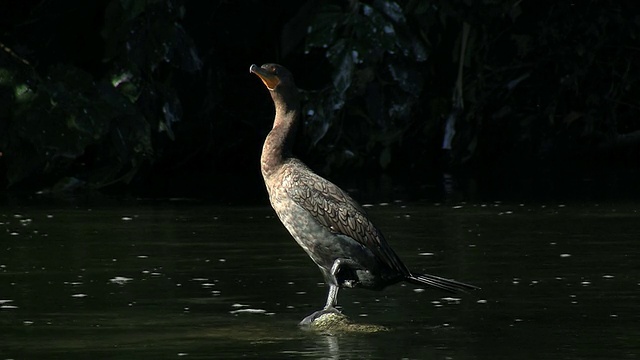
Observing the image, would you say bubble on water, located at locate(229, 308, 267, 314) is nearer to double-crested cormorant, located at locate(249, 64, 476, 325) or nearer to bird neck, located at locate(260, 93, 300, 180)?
double-crested cormorant, located at locate(249, 64, 476, 325)

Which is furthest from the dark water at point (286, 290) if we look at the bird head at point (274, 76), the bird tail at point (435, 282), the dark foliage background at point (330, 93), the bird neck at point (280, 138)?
the dark foliage background at point (330, 93)

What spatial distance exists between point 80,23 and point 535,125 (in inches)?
366

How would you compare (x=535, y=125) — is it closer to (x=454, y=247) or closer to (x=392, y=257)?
(x=454, y=247)

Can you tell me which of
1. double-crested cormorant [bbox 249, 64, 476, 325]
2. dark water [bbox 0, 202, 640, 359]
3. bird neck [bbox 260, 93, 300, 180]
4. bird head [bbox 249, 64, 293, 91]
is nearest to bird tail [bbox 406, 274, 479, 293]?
double-crested cormorant [bbox 249, 64, 476, 325]

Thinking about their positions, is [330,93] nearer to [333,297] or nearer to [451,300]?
[451,300]

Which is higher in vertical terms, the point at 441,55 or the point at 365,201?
the point at 441,55

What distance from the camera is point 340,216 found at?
1034 cm

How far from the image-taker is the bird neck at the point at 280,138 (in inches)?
424

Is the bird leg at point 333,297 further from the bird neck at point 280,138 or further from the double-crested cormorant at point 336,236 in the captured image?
the bird neck at point 280,138

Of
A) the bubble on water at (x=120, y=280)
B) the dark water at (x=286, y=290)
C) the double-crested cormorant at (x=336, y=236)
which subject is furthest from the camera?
the bubble on water at (x=120, y=280)

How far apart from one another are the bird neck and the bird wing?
320mm

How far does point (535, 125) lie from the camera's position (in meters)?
27.2

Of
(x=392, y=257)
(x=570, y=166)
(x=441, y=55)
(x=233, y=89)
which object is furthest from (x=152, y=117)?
(x=392, y=257)

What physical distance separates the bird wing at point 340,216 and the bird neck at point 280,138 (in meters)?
0.32
